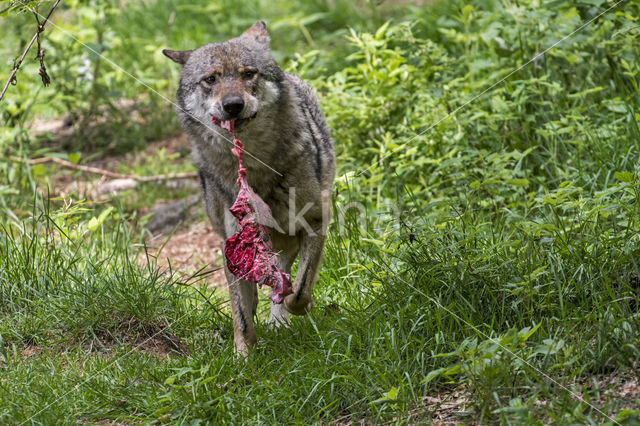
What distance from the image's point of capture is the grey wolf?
4.04m

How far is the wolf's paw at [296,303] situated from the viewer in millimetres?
4270

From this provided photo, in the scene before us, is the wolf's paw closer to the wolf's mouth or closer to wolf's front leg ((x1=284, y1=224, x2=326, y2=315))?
wolf's front leg ((x1=284, y1=224, x2=326, y2=315))

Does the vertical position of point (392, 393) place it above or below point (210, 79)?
below

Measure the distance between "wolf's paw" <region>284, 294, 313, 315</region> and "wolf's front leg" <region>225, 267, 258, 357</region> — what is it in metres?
0.23

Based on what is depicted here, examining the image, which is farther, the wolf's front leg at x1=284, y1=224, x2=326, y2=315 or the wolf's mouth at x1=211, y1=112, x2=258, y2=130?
the wolf's front leg at x1=284, y1=224, x2=326, y2=315

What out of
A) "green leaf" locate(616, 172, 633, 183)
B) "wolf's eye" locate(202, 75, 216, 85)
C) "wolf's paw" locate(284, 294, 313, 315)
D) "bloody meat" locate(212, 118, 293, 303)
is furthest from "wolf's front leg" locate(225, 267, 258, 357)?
"green leaf" locate(616, 172, 633, 183)

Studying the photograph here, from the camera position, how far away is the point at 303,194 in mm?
4270

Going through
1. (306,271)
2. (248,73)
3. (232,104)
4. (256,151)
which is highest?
(248,73)

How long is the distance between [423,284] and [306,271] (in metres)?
0.93

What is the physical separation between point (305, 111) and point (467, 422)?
2.42 m

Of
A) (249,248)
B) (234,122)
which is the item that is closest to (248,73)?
(234,122)

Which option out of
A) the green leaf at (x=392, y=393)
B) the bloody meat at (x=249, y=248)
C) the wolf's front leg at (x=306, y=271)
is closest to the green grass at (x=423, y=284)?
the green leaf at (x=392, y=393)

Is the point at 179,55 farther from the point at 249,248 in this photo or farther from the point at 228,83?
the point at 249,248

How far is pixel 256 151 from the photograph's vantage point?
4.12 m
